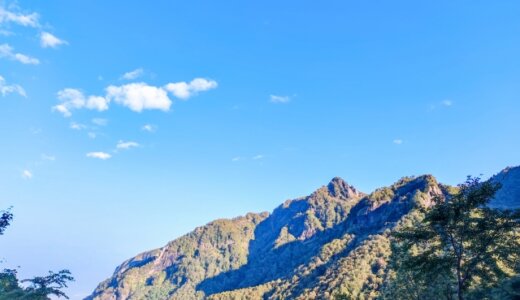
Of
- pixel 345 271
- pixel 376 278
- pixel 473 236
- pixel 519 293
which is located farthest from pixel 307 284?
pixel 473 236

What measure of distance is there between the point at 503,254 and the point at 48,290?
5924cm

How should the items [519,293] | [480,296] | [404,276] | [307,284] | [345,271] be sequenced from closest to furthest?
[519,293] < [480,296] < [404,276] < [345,271] < [307,284]

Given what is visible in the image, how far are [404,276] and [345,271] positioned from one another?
123 meters

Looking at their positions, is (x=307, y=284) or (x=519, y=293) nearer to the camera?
(x=519, y=293)

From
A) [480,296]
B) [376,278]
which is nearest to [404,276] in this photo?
[480,296]

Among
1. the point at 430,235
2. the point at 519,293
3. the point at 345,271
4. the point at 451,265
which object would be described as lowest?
the point at 519,293

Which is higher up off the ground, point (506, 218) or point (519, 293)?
point (506, 218)

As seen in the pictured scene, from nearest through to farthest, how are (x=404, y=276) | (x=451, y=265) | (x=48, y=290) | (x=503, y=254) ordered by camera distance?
(x=503, y=254) < (x=451, y=265) < (x=404, y=276) < (x=48, y=290)

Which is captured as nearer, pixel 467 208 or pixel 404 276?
pixel 467 208

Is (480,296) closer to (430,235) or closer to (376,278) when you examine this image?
(430,235)

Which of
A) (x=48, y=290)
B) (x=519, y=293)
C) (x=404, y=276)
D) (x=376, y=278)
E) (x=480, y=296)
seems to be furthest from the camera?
(x=376, y=278)

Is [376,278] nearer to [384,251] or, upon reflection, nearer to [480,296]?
[384,251]

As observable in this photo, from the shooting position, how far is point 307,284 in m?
193

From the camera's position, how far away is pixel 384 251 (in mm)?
176875
